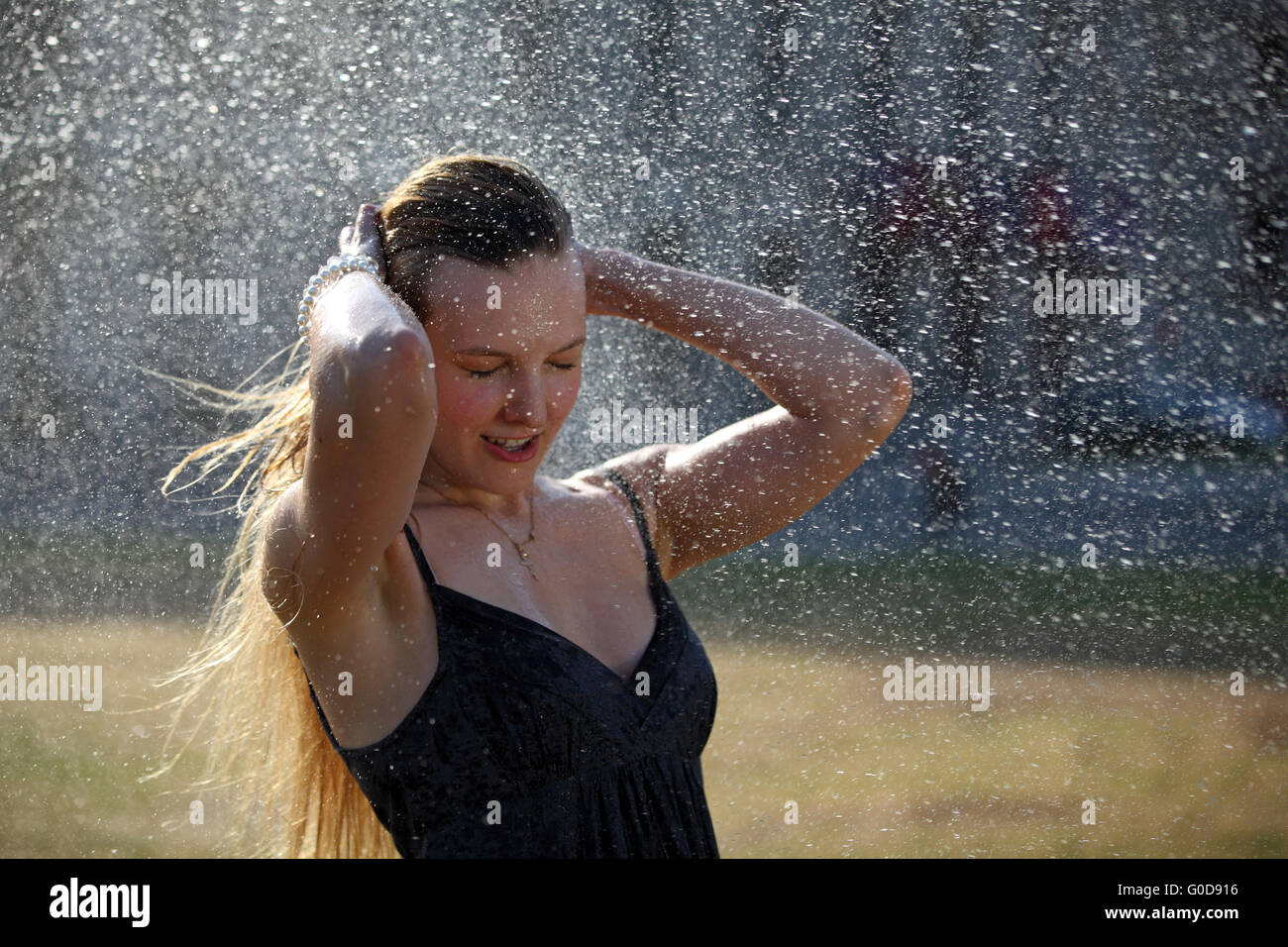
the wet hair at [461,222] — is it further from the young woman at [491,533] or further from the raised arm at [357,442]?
the raised arm at [357,442]

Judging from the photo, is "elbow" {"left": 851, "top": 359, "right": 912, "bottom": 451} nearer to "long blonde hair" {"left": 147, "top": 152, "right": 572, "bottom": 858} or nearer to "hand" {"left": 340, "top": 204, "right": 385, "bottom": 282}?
"long blonde hair" {"left": 147, "top": 152, "right": 572, "bottom": 858}

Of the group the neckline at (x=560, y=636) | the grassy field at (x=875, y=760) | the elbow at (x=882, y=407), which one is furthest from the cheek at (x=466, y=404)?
the grassy field at (x=875, y=760)

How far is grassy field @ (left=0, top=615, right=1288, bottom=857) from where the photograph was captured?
12.2ft

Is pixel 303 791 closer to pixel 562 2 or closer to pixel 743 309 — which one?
pixel 743 309

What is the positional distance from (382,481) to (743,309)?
0.82 metres

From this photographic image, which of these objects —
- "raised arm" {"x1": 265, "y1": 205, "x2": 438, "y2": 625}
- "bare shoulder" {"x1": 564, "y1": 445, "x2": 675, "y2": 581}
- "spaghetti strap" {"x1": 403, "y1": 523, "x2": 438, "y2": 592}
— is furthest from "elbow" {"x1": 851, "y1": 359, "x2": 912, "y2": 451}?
"raised arm" {"x1": 265, "y1": 205, "x2": 438, "y2": 625}

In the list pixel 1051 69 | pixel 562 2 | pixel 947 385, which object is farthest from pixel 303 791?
pixel 1051 69

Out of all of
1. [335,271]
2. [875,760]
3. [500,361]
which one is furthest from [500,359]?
[875,760]

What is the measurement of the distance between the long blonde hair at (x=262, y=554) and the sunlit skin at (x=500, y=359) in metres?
0.03

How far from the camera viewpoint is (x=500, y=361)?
1.69 m

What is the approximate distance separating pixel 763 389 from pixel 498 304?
20.1 inches

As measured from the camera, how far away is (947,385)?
321 inches

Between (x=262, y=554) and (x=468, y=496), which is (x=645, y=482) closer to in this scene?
(x=468, y=496)

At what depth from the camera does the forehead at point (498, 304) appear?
1.67 m
